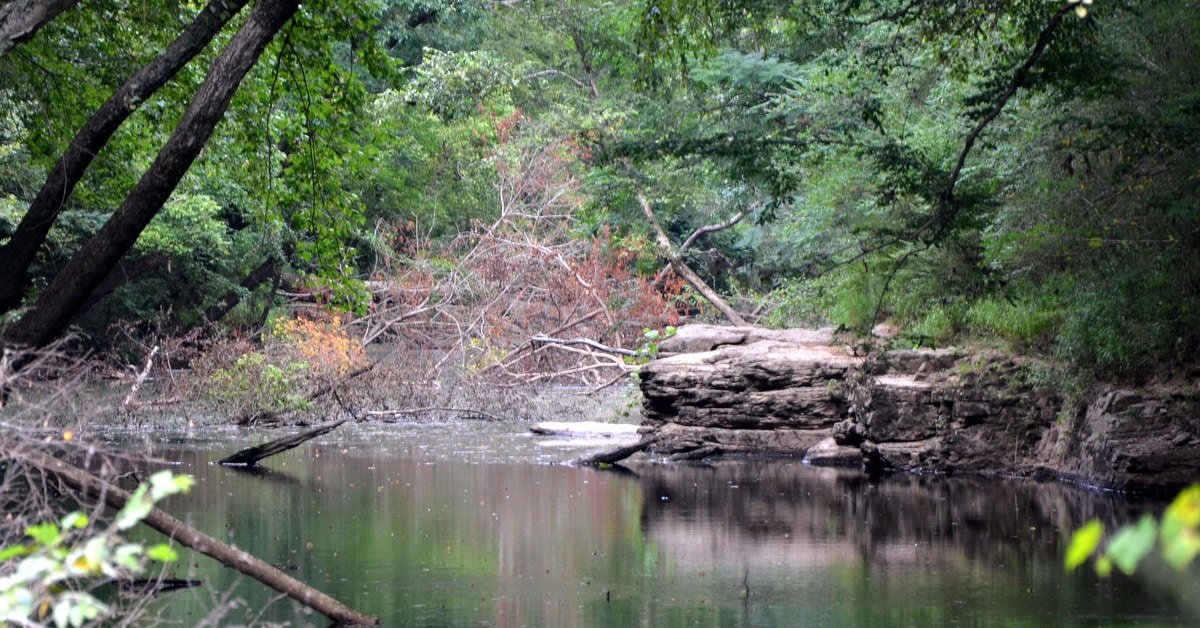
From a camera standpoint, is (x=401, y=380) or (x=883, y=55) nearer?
(x=883, y=55)

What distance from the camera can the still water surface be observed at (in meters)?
8.32

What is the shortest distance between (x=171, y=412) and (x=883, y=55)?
13156 mm

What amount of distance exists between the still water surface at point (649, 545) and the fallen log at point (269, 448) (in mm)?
310

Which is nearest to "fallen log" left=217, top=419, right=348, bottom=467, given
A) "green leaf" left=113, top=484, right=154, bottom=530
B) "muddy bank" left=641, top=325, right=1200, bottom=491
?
"muddy bank" left=641, top=325, right=1200, bottom=491

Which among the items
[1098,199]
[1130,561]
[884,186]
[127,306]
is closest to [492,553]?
[884,186]

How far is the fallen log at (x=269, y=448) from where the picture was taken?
15.5 m

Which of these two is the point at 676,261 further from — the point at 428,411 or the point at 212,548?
the point at 212,548

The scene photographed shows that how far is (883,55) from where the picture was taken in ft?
42.4

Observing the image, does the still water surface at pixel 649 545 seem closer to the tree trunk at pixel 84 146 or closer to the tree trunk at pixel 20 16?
the tree trunk at pixel 84 146

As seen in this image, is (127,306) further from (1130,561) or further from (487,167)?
(1130,561)

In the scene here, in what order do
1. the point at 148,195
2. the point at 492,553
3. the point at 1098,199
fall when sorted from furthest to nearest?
the point at 1098,199 → the point at 492,553 → the point at 148,195

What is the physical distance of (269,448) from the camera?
51.9 feet

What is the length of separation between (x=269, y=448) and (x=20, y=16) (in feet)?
27.3

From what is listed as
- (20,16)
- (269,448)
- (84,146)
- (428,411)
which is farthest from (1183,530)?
(428,411)
